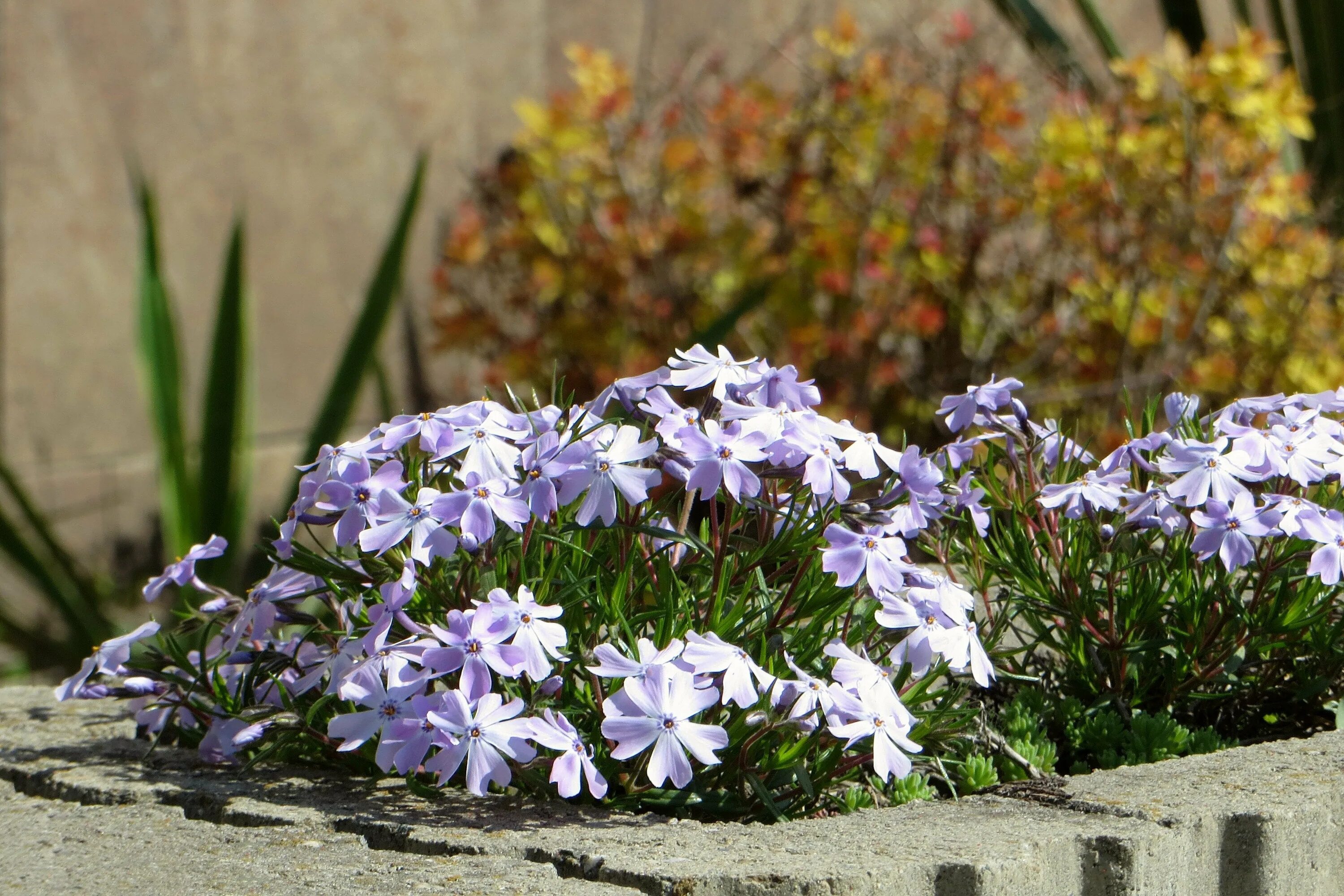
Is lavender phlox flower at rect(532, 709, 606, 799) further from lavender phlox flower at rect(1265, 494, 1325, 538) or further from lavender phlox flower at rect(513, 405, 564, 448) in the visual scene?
lavender phlox flower at rect(1265, 494, 1325, 538)

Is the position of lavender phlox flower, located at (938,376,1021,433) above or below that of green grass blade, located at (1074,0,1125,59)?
below

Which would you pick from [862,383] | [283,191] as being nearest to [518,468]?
[862,383]

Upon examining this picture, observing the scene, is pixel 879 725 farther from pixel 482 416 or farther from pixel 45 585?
pixel 45 585

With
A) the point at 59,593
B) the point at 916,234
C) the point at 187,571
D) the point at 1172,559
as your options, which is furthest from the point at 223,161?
the point at 1172,559

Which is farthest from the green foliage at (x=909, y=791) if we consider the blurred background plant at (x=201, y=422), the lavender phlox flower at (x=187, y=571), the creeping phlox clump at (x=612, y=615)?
the blurred background plant at (x=201, y=422)

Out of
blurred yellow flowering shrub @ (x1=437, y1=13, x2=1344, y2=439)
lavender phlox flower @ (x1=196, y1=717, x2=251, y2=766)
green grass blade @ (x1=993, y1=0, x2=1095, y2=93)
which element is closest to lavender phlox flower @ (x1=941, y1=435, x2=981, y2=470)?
lavender phlox flower @ (x1=196, y1=717, x2=251, y2=766)

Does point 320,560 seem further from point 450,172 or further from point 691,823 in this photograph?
point 450,172
